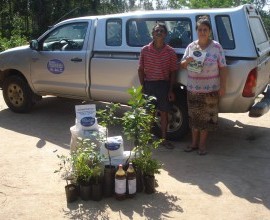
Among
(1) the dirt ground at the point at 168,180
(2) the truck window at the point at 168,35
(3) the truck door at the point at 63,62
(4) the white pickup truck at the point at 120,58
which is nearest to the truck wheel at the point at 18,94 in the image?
(4) the white pickup truck at the point at 120,58

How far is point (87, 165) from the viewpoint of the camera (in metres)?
3.85

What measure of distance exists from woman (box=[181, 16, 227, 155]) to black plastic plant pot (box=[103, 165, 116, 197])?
1.64 meters

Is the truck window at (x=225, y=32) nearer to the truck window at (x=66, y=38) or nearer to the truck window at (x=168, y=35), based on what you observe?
the truck window at (x=168, y=35)

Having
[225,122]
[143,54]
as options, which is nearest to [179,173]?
[143,54]

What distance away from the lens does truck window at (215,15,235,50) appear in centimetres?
495

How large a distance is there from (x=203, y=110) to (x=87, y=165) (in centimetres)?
185

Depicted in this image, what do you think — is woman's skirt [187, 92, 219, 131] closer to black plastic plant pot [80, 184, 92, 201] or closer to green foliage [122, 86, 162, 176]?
green foliage [122, 86, 162, 176]

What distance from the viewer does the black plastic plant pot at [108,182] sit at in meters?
3.86

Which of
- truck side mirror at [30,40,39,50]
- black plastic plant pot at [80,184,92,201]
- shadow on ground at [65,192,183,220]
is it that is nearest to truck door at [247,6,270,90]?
shadow on ground at [65,192,183,220]

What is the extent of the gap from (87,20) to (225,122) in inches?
116

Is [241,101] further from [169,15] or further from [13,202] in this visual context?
[13,202]

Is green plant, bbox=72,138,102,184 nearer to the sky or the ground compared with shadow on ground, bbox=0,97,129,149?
nearer to the sky

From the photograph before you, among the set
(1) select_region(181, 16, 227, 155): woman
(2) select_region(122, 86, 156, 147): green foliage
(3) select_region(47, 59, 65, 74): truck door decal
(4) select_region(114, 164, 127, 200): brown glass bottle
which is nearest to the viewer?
(4) select_region(114, 164, 127, 200): brown glass bottle

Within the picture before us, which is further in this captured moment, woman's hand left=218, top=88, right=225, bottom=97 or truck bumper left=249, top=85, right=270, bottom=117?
truck bumper left=249, top=85, right=270, bottom=117
